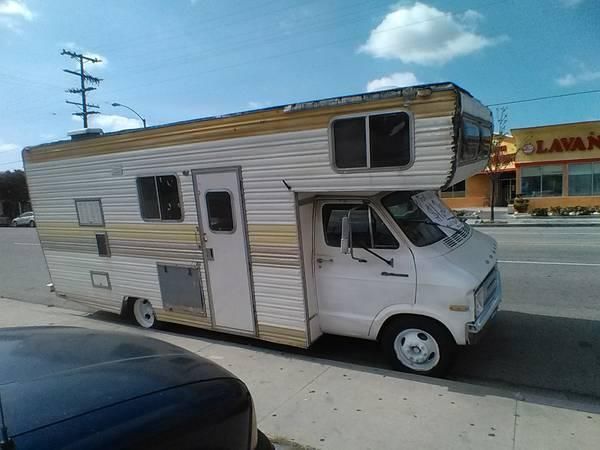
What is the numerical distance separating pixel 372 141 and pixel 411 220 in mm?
983

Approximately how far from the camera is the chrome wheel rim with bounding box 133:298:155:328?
582 centimetres

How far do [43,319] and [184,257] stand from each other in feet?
10.1

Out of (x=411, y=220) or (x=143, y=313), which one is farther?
(x=143, y=313)

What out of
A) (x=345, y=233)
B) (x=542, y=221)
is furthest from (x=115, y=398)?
(x=542, y=221)

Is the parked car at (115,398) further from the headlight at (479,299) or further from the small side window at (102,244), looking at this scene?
the small side window at (102,244)

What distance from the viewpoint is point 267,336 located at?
4.57 metres

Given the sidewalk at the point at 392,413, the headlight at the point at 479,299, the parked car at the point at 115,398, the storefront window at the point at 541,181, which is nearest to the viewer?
the parked car at the point at 115,398

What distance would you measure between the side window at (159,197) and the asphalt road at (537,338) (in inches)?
68.9

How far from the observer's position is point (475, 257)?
409 centimetres

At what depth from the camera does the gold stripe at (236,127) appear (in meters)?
3.36

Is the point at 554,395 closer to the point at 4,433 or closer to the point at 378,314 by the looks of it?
the point at 378,314

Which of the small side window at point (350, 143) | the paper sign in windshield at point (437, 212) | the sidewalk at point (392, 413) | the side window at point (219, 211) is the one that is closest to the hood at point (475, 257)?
the paper sign in windshield at point (437, 212)

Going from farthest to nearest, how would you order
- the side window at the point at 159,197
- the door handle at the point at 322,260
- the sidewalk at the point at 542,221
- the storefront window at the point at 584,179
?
1. the storefront window at the point at 584,179
2. the sidewalk at the point at 542,221
3. the side window at the point at 159,197
4. the door handle at the point at 322,260

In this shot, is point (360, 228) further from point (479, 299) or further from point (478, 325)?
point (478, 325)
